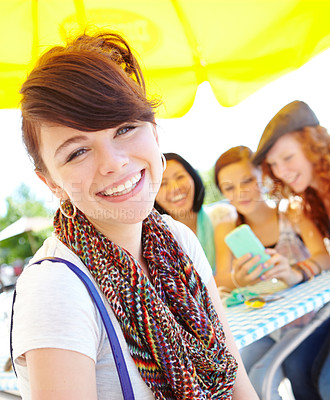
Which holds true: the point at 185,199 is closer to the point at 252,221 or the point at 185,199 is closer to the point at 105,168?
the point at 252,221

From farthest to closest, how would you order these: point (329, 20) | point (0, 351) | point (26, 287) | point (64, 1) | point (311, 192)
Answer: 1. point (311, 192)
2. point (329, 20)
3. point (0, 351)
4. point (64, 1)
5. point (26, 287)

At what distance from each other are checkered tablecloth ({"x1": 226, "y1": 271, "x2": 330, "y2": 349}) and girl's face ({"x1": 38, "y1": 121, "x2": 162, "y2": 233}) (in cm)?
81

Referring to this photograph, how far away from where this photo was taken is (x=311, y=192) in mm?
2348

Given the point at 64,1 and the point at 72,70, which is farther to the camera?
the point at 64,1

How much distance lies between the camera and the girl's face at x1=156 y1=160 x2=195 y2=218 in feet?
7.91

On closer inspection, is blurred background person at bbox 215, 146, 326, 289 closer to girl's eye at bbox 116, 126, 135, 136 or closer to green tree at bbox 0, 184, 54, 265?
girl's eye at bbox 116, 126, 135, 136

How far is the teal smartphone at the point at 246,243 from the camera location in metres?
1.94

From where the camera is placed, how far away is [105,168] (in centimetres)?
85

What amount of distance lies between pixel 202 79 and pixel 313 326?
1.48 m

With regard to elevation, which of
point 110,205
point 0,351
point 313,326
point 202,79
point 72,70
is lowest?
point 313,326

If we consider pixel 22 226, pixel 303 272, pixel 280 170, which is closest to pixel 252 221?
pixel 280 170

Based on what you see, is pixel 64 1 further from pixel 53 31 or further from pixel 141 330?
pixel 141 330

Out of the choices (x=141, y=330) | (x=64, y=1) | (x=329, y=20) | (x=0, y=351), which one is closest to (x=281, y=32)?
(x=329, y=20)

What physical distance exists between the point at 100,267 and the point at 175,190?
1600mm
